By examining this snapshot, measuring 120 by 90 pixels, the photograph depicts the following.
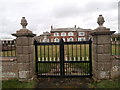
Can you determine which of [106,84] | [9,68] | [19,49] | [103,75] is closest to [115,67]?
[103,75]

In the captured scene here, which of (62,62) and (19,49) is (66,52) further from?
(19,49)

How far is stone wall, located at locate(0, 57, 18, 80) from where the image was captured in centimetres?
565

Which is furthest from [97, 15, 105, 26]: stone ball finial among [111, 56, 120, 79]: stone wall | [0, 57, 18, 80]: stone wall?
[0, 57, 18, 80]: stone wall

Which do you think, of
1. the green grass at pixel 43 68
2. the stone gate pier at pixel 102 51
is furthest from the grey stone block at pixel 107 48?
the green grass at pixel 43 68

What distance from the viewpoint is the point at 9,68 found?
224 inches

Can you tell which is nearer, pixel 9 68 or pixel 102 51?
pixel 102 51

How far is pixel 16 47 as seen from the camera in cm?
557

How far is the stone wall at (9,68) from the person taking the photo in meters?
5.65

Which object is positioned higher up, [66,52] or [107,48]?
[107,48]

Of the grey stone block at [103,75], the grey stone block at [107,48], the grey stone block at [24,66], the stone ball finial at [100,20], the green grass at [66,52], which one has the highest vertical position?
the stone ball finial at [100,20]

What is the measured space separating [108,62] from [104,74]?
1.83ft

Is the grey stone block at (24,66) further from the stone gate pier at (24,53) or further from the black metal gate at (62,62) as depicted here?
the black metal gate at (62,62)

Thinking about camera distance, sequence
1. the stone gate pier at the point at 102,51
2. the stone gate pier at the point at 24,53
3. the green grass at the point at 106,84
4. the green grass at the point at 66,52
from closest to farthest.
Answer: the green grass at the point at 106,84 < the stone gate pier at the point at 102,51 < the stone gate pier at the point at 24,53 < the green grass at the point at 66,52

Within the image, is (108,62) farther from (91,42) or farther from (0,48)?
(0,48)
